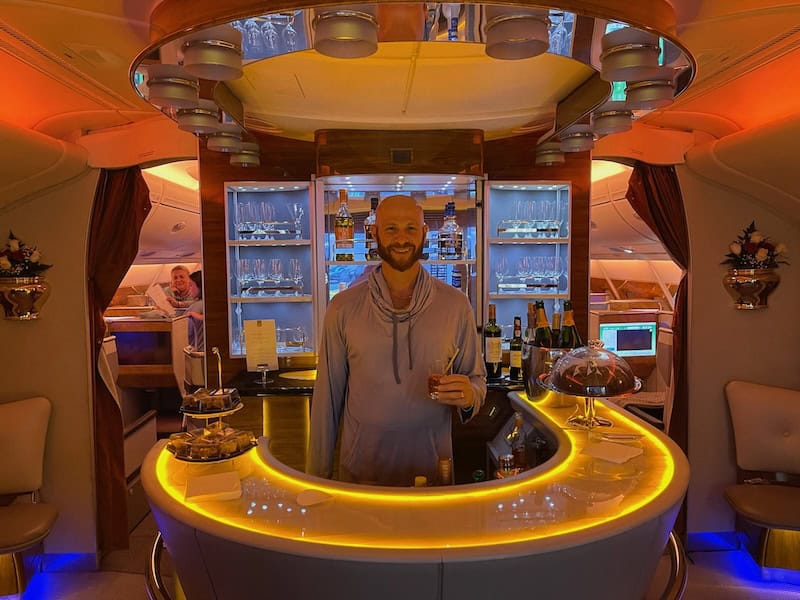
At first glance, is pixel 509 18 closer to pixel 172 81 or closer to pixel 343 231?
pixel 172 81

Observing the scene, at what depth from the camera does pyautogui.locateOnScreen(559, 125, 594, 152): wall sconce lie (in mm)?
3383

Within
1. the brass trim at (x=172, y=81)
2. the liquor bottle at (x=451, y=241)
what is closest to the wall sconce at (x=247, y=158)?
the liquor bottle at (x=451, y=241)

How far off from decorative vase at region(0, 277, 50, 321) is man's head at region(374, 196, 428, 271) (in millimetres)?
2450

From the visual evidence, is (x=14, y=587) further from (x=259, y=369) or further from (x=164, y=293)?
(x=164, y=293)

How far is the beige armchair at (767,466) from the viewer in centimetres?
360

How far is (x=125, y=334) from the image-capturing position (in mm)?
7043

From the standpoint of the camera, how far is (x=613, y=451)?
223 cm

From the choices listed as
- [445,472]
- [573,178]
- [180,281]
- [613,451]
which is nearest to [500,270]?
[573,178]

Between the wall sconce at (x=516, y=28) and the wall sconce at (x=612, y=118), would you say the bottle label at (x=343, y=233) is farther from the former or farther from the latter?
the wall sconce at (x=516, y=28)

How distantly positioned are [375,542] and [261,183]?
10.1 ft

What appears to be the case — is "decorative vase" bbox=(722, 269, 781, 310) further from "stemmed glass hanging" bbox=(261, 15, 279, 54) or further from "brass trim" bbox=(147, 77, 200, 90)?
"brass trim" bbox=(147, 77, 200, 90)

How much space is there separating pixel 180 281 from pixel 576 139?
24.8ft

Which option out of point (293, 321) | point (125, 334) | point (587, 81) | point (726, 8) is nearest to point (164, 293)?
point (125, 334)

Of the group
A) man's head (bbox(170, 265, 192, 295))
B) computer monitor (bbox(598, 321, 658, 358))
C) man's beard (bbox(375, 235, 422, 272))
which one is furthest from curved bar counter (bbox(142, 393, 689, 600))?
man's head (bbox(170, 265, 192, 295))
